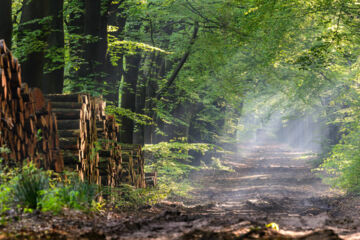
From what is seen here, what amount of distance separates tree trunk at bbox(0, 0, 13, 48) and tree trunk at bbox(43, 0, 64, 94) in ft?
5.38

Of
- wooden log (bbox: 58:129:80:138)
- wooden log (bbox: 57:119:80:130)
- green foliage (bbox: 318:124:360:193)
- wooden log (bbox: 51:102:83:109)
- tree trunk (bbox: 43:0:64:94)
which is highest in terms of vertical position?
tree trunk (bbox: 43:0:64:94)

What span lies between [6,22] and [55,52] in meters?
2.32

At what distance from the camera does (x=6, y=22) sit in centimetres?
924

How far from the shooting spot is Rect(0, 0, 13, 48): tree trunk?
30.2 feet

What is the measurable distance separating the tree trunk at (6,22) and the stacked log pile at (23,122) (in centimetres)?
190

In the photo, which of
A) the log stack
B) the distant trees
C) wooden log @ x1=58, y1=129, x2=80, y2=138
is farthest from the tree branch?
wooden log @ x1=58, y1=129, x2=80, y2=138

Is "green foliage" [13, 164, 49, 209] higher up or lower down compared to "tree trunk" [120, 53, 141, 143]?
lower down

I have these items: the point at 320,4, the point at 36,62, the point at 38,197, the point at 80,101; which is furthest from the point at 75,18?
the point at 38,197

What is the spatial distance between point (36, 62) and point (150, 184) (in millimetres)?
7286

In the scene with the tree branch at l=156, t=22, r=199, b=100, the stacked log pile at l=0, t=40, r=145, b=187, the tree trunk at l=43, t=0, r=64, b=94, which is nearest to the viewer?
the stacked log pile at l=0, t=40, r=145, b=187

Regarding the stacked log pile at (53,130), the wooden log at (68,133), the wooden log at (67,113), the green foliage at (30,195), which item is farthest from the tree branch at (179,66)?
the green foliage at (30,195)

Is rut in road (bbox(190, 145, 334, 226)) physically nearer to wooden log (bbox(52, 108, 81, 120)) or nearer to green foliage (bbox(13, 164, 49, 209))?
green foliage (bbox(13, 164, 49, 209))

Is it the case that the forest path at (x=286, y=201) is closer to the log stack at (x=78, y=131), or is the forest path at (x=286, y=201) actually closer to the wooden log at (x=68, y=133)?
the log stack at (x=78, y=131)

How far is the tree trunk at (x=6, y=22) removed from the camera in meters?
9.20
